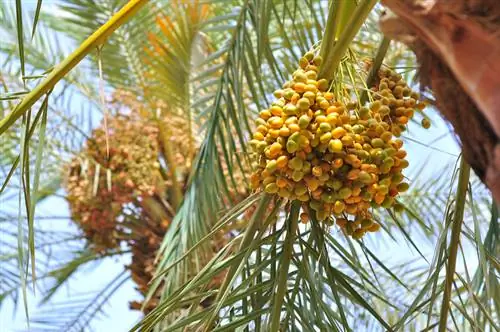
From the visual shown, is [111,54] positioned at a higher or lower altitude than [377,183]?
higher

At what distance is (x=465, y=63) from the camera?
0.82 meters

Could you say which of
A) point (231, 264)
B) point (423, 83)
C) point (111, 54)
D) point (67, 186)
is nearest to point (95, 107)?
point (111, 54)

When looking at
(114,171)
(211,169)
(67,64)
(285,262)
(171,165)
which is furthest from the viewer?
(171,165)

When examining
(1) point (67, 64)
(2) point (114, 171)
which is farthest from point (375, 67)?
(2) point (114, 171)

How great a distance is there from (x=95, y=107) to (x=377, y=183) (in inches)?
148

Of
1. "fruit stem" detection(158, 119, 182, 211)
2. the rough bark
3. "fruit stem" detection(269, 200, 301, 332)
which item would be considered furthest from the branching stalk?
"fruit stem" detection(158, 119, 182, 211)

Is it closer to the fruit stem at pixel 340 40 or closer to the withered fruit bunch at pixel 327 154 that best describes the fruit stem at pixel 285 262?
the withered fruit bunch at pixel 327 154

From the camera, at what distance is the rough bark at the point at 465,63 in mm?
808

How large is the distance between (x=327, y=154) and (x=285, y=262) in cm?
27

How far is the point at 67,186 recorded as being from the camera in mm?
4328

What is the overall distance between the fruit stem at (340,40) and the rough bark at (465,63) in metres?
0.58

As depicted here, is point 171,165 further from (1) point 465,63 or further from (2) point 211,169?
(1) point 465,63

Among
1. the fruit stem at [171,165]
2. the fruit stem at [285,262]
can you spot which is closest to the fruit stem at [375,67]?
the fruit stem at [285,262]

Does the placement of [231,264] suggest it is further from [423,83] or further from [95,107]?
[95,107]
